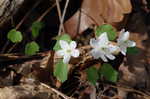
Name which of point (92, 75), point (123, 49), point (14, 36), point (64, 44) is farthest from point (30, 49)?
point (123, 49)

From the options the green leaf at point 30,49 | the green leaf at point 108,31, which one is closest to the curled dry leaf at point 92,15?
the green leaf at point 108,31

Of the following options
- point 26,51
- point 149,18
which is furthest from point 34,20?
point 149,18

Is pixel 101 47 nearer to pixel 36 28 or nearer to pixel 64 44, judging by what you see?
pixel 64 44

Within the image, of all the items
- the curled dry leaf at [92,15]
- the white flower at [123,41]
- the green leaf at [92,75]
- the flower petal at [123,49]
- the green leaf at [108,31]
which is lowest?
the green leaf at [92,75]

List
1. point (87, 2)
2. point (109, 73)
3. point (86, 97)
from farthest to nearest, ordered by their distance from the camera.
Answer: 1. point (87, 2)
2. point (86, 97)
3. point (109, 73)

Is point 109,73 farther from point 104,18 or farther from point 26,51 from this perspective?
point 26,51

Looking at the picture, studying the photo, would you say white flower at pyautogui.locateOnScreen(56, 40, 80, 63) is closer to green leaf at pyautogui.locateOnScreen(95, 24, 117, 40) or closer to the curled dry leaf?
green leaf at pyautogui.locateOnScreen(95, 24, 117, 40)

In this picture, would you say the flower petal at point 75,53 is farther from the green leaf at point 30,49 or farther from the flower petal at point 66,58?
the green leaf at point 30,49

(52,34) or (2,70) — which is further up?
(52,34)
